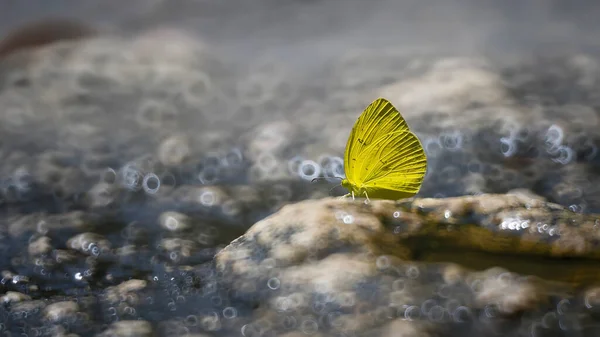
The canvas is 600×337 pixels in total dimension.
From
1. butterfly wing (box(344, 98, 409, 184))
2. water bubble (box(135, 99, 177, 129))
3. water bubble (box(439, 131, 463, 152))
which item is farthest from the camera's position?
water bubble (box(135, 99, 177, 129))

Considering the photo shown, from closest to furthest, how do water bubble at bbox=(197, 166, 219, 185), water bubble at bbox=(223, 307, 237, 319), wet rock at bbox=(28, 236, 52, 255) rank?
water bubble at bbox=(223, 307, 237, 319)
wet rock at bbox=(28, 236, 52, 255)
water bubble at bbox=(197, 166, 219, 185)

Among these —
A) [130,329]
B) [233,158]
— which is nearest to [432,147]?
[233,158]

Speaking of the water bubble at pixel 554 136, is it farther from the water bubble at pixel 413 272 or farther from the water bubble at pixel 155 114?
the water bubble at pixel 155 114

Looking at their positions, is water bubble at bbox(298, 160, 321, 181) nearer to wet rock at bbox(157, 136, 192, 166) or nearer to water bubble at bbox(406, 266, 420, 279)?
wet rock at bbox(157, 136, 192, 166)

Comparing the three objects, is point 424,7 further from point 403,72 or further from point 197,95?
point 197,95

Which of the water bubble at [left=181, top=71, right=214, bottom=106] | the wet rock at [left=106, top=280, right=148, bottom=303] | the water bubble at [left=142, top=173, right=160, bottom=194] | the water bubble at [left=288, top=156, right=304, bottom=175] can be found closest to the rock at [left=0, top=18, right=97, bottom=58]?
the water bubble at [left=181, top=71, right=214, bottom=106]

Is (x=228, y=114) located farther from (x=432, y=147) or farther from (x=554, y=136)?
(x=554, y=136)

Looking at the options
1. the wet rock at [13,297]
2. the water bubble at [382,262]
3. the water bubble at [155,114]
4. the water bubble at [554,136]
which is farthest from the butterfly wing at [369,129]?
the water bubble at [155,114]
